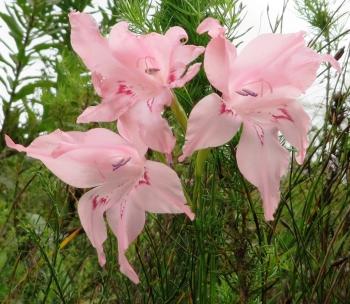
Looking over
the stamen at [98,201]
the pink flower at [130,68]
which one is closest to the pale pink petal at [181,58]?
the pink flower at [130,68]

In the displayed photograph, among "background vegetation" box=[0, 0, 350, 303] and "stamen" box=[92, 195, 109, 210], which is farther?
"background vegetation" box=[0, 0, 350, 303]

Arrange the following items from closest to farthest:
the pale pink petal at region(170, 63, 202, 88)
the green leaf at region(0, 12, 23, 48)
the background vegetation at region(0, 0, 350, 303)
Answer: the pale pink petal at region(170, 63, 202, 88) < the background vegetation at region(0, 0, 350, 303) < the green leaf at region(0, 12, 23, 48)

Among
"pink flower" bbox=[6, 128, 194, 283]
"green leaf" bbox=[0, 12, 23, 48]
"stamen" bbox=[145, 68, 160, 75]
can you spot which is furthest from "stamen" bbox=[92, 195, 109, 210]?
"green leaf" bbox=[0, 12, 23, 48]

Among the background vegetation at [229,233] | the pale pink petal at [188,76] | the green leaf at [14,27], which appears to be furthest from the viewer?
the green leaf at [14,27]

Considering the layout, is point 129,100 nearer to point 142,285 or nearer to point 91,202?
point 91,202

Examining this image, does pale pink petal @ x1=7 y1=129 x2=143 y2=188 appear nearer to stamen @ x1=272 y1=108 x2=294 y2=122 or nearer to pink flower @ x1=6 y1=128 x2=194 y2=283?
pink flower @ x1=6 y1=128 x2=194 y2=283

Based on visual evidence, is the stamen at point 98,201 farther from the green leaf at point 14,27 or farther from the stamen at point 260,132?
the green leaf at point 14,27

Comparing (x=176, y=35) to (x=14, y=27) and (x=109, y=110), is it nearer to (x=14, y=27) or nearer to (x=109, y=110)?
(x=109, y=110)
